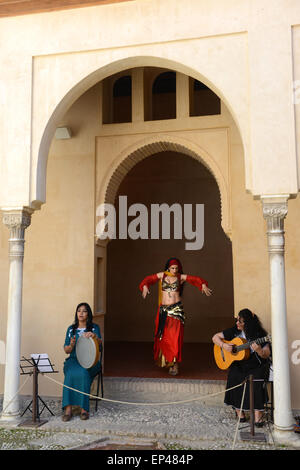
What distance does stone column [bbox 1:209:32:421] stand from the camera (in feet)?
18.0

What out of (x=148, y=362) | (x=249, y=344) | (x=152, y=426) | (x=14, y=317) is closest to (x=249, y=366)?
(x=249, y=344)

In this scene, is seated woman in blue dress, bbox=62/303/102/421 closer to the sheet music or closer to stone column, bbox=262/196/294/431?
the sheet music

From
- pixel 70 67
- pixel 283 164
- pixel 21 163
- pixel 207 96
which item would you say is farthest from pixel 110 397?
pixel 207 96

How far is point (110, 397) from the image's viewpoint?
21.5 ft

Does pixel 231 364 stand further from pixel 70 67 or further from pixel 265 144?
pixel 70 67

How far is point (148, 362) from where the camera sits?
26.3 ft

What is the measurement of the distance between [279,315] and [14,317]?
10.5 ft

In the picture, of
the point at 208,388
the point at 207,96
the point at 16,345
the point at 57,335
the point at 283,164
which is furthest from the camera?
the point at 207,96

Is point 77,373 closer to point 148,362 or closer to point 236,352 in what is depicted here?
point 236,352

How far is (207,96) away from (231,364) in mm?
6867

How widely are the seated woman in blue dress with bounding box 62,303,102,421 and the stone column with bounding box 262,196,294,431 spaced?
7.45 ft

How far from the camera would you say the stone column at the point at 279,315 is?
4.81m

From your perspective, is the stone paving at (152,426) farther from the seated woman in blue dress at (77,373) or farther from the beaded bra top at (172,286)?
the beaded bra top at (172,286)

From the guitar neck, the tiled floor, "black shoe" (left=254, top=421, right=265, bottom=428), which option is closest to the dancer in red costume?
the tiled floor
